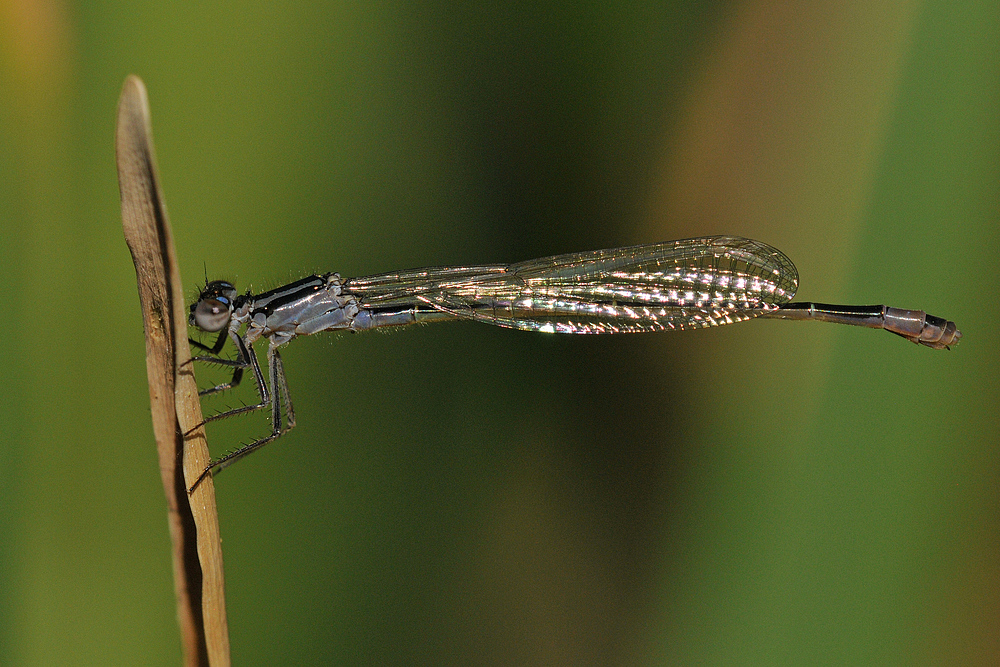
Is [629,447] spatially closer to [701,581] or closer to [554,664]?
[701,581]

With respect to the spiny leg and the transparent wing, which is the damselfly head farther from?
the transparent wing

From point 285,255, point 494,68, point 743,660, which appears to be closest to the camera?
point 743,660

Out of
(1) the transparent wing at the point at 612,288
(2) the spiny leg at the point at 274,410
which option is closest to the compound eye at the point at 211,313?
(2) the spiny leg at the point at 274,410

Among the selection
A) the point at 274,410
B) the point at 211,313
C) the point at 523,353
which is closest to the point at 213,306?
the point at 211,313

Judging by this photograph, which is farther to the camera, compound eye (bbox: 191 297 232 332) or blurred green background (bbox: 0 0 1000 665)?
compound eye (bbox: 191 297 232 332)

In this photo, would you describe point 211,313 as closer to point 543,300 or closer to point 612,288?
point 543,300

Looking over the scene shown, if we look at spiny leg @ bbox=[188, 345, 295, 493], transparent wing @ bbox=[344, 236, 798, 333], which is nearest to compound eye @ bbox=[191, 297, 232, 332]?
spiny leg @ bbox=[188, 345, 295, 493]

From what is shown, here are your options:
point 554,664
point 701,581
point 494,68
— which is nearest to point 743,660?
point 701,581
